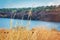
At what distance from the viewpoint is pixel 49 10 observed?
274 centimetres

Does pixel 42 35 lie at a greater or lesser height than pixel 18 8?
lesser

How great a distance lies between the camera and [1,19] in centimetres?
285

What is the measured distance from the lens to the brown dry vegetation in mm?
2645

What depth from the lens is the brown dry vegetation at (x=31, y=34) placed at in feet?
8.68

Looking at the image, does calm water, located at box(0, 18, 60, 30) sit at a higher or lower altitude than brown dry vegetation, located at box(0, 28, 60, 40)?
higher

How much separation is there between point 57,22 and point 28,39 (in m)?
0.47

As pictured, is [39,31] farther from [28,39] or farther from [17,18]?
[17,18]

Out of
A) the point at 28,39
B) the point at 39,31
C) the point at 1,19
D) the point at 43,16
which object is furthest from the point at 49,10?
the point at 1,19

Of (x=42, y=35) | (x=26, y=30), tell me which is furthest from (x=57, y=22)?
(x=26, y=30)

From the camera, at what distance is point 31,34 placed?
2.68 meters

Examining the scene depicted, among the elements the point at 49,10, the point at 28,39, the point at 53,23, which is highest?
the point at 49,10

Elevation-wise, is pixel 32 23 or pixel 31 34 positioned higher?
pixel 32 23

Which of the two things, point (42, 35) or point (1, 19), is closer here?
point (42, 35)

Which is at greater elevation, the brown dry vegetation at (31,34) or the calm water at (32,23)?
the calm water at (32,23)
